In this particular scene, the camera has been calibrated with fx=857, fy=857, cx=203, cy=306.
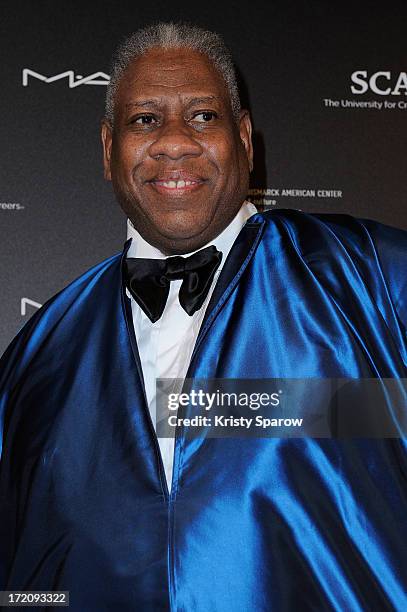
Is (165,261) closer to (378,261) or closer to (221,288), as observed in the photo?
(221,288)

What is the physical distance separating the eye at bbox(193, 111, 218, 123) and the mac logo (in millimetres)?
518

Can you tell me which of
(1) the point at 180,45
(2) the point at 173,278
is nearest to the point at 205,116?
(1) the point at 180,45

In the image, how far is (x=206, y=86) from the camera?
135cm

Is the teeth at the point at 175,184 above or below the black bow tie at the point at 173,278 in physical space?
above

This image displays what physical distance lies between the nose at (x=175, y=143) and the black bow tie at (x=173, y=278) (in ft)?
0.52

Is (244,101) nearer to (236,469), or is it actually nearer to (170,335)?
(170,335)

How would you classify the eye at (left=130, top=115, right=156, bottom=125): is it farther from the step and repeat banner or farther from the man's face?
the step and repeat banner

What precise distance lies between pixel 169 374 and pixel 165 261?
0.64 ft

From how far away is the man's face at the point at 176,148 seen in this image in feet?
4.33

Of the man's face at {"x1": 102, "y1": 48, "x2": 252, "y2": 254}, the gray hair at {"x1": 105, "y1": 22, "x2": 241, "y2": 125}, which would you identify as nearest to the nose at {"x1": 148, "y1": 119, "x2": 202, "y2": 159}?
the man's face at {"x1": 102, "y1": 48, "x2": 252, "y2": 254}

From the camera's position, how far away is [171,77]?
52.7 inches

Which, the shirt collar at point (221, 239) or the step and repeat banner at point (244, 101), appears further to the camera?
the step and repeat banner at point (244, 101)

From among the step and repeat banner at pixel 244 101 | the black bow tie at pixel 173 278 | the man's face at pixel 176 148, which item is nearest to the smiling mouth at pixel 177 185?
the man's face at pixel 176 148

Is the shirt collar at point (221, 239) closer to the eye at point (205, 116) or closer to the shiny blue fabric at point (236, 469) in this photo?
the shiny blue fabric at point (236, 469)
